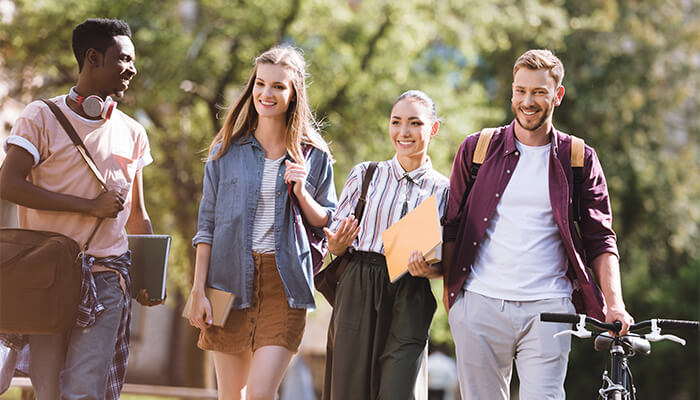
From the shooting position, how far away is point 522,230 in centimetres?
435

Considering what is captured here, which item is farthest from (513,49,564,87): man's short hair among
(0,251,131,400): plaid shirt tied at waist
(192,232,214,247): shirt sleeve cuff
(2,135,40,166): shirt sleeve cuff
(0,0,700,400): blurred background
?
(0,0,700,400): blurred background

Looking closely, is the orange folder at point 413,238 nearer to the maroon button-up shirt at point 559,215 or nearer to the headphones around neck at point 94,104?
the maroon button-up shirt at point 559,215

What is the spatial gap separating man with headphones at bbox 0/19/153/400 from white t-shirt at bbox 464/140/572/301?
1.79 metres

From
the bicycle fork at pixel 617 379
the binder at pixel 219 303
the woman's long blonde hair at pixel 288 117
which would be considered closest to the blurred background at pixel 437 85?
the woman's long blonde hair at pixel 288 117

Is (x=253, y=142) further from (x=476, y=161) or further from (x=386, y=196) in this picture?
(x=476, y=161)

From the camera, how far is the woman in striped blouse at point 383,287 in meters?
4.45

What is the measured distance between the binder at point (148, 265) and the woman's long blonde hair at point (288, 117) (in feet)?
2.02

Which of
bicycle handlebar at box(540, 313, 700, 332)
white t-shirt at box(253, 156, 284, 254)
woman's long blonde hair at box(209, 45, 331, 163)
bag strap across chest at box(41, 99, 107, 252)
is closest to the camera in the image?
bicycle handlebar at box(540, 313, 700, 332)

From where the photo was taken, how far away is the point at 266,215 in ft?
15.5

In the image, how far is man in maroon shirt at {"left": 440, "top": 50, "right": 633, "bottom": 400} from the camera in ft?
14.0

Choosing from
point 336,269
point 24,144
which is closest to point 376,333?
point 336,269

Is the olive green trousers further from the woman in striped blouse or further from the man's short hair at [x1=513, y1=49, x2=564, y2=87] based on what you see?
the man's short hair at [x1=513, y1=49, x2=564, y2=87]

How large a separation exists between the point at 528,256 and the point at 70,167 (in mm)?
2276

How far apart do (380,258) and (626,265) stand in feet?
55.5
